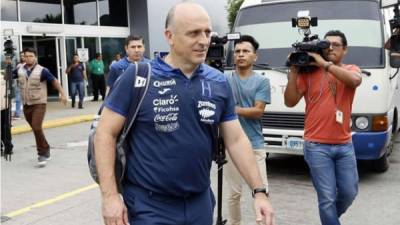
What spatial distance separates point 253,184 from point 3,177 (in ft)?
18.9

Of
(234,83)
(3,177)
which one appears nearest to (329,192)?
(234,83)

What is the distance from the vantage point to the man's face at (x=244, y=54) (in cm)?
470

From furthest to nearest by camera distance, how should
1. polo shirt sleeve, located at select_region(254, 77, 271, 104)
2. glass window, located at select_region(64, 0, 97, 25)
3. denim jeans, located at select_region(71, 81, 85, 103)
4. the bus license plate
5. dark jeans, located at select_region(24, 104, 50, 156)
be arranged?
glass window, located at select_region(64, 0, 97, 25)
denim jeans, located at select_region(71, 81, 85, 103)
dark jeans, located at select_region(24, 104, 50, 156)
the bus license plate
polo shirt sleeve, located at select_region(254, 77, 271, 104)

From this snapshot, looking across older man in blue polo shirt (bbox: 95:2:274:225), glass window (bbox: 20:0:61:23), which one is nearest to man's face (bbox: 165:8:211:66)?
older man in blue polo shirt (bbox: 95:2:274:225)

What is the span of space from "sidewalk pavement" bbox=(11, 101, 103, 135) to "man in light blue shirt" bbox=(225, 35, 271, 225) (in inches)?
345

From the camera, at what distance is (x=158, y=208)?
2.67 meters

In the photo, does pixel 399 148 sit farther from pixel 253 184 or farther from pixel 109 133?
pixel 109 133

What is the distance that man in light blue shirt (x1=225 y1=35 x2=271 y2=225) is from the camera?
15.2 feet

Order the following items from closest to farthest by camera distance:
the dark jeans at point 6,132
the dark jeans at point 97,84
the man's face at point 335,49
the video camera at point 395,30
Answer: the man's face at point 335,49 → the video camera at point 395,30 → the dark jeans at point 6,132 → the dark jeans at point 97,84

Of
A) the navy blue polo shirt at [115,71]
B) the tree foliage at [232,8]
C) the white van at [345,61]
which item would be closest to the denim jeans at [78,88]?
the white van at [345,61]

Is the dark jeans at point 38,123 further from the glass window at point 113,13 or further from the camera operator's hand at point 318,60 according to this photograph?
the glass window at point 113,13

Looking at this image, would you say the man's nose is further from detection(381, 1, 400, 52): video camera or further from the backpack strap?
detection(381, 1, 400, 52): video camera

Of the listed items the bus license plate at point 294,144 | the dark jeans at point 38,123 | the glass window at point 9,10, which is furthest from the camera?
the glass window at point 9,10

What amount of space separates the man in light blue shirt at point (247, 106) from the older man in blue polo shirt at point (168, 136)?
186 centimetres
